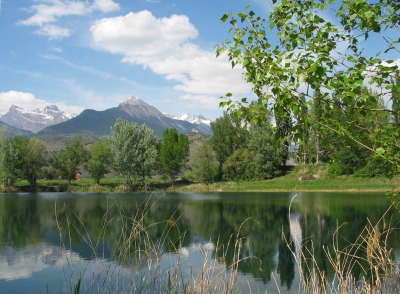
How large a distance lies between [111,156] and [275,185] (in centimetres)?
2563

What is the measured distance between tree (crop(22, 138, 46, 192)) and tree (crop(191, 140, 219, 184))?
22574 mm

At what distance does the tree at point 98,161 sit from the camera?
56.8 m

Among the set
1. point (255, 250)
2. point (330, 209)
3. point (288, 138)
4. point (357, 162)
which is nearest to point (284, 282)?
point (255, 250)

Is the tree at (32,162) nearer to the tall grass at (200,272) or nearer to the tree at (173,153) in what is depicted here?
the tree at (173,153)

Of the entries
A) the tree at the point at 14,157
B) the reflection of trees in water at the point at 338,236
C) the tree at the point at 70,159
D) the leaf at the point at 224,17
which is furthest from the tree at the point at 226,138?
the leaf at the point at 224,17

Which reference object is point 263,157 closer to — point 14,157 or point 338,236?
point 14,157

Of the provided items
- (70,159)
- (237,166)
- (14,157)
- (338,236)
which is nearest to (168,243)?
(338,236)

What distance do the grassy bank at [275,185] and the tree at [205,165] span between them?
4.14 ft

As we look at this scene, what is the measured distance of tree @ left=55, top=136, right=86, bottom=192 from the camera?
56.5 meters

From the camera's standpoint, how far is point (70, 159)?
57.2 meters

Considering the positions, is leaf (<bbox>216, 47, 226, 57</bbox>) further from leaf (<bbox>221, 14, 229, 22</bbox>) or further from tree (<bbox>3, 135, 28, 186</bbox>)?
tree (<bbox>3, 135, 28, 186</bbox>)

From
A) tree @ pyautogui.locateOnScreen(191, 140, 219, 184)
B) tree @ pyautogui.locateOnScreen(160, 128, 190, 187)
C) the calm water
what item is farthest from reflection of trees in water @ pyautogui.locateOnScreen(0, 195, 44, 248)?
tree @ pyautogui.locateOnScreen(160, 128, 190, 187)

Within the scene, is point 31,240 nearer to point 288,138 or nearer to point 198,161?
point 288,138

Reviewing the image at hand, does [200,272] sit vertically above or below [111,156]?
below
